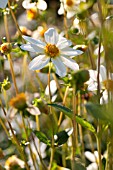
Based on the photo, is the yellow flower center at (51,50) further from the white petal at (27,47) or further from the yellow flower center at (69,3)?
the yellow flower center at (69,3)

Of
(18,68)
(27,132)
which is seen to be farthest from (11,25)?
(27,132)

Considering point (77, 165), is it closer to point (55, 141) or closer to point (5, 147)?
point (55, 141)

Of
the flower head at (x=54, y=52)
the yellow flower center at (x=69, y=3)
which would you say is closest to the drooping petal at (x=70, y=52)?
the flower head at (x=54, y=52)

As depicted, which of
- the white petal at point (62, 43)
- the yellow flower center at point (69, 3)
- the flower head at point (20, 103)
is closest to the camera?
the flower head at point (20, 103)

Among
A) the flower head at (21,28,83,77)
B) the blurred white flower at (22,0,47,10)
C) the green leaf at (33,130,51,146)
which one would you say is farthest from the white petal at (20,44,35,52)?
the blurred white flower at (22,0,47,10)

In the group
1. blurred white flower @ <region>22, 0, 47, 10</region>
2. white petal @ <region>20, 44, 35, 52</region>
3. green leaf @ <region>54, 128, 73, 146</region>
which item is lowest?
green leaf @ <region>54, 128, 73, 146</region>

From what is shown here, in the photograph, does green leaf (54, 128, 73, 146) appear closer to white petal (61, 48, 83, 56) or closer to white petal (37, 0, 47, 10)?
white petal (61, 48, 83, 56)

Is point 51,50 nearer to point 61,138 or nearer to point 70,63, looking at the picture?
point 70,63

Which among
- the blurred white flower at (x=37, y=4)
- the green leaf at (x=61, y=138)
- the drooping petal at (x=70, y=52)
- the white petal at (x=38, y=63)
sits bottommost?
the green leaf at (x=61, y=138)
